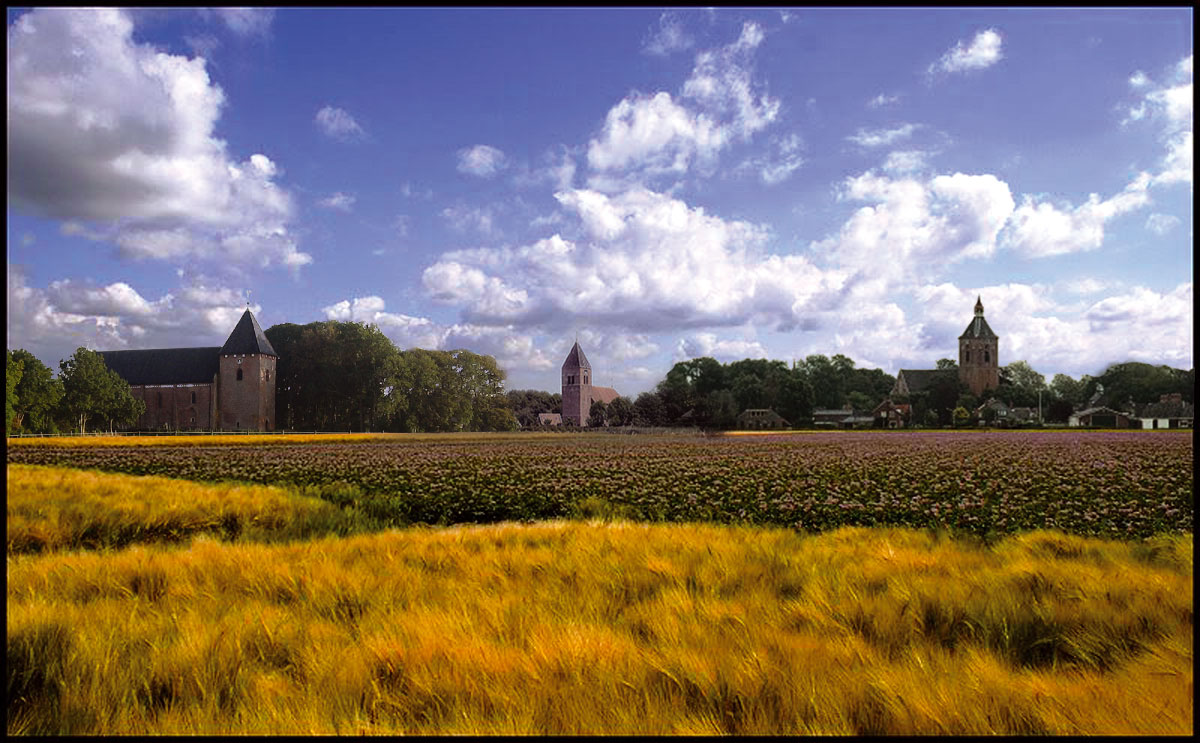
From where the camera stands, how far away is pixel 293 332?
9244 cm

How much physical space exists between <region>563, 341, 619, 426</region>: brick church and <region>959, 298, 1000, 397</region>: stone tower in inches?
2790

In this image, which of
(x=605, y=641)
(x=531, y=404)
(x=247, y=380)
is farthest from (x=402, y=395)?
(x=605, y=641)

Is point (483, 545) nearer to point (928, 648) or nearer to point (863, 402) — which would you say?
point (928, 648)

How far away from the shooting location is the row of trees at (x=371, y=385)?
78812mm

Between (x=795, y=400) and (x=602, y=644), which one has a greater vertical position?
(x=602, y=644)

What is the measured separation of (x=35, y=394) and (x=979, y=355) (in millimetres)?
145536

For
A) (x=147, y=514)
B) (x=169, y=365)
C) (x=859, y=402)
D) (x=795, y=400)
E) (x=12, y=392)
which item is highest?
(x=169, y=365)

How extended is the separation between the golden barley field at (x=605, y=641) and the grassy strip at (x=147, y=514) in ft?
12.8

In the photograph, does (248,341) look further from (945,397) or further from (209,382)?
(945,397)

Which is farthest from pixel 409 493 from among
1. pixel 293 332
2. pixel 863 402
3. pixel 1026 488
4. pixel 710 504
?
pixel 863 402

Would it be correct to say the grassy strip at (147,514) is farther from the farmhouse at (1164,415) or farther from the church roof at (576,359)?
the church roof at (576,359)

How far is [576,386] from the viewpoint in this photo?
449ft

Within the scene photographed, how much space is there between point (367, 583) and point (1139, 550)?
6418 millimetres

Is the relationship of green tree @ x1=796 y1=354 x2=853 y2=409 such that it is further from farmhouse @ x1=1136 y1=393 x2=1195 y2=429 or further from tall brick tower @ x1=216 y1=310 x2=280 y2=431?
tall brick tower @ x1=216 y1=310 x2=280 y2=431
